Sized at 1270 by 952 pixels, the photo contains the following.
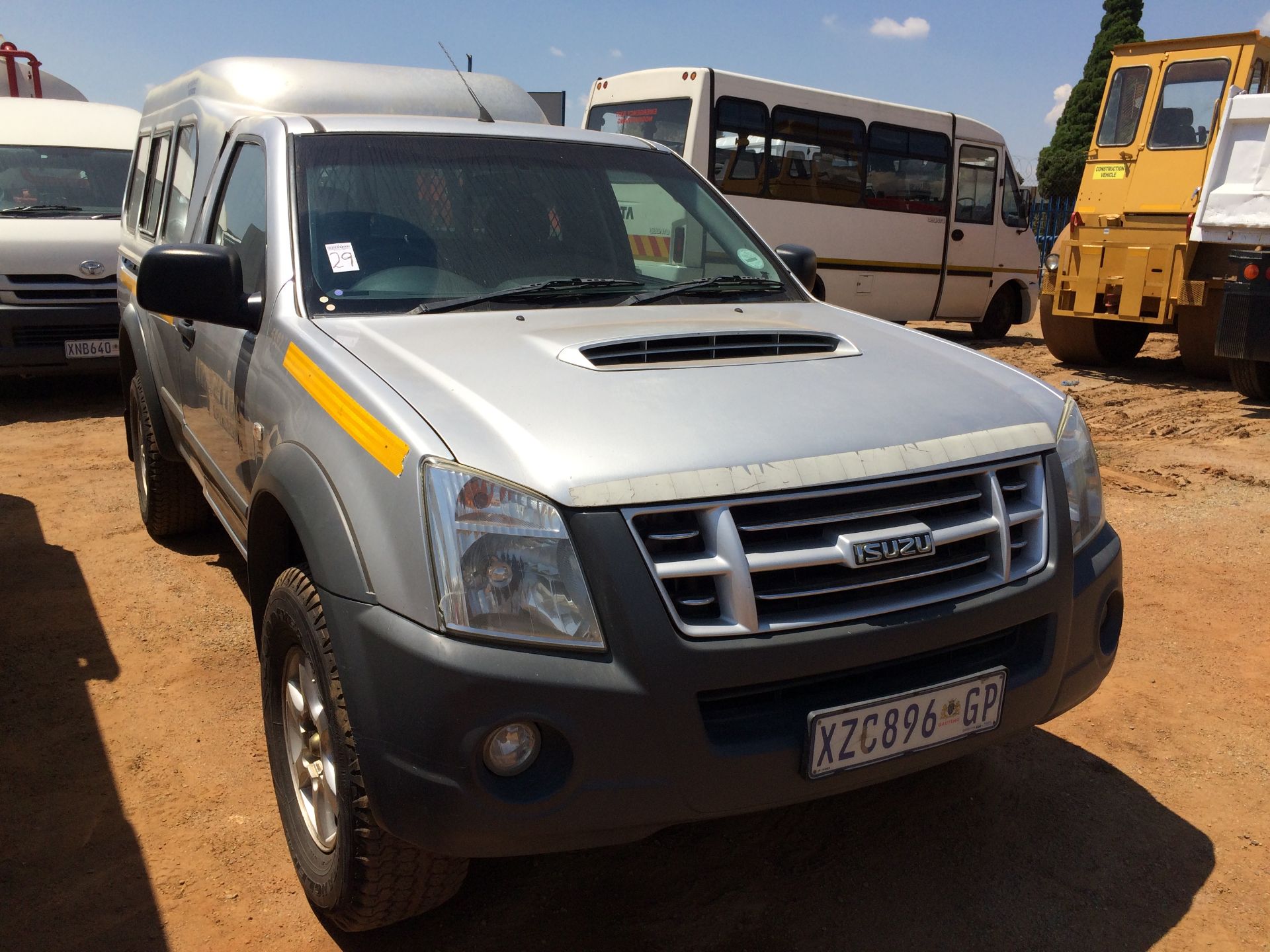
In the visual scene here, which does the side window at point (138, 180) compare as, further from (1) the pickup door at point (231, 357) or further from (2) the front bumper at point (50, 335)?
(2) the front bumper at point (50, 335)

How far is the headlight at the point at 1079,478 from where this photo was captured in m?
2.42

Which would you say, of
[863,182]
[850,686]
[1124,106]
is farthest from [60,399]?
[1124,106]

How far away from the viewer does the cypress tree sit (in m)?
34.1

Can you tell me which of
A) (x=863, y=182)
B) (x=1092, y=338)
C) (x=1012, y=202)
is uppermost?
(x=863, y=182)

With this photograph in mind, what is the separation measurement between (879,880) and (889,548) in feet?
3.31

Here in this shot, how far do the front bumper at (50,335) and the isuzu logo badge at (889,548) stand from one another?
725cm

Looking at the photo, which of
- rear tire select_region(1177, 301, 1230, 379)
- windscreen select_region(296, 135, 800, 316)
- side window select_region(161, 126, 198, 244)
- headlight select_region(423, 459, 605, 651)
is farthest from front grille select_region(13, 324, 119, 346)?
rear tire select_region(1177, 301, 1230, 379)

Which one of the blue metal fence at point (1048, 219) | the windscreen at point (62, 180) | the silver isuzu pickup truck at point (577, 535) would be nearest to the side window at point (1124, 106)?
the silver isuzu pickup truck at point (577, 535)

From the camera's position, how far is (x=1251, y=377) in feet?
28.4

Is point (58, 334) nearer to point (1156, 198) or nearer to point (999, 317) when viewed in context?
point (1156, 198)

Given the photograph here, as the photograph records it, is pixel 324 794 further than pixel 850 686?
Yes

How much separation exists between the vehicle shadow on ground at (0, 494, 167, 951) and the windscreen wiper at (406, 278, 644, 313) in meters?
1.57

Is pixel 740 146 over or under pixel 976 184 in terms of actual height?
over

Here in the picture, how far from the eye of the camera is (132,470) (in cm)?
638
